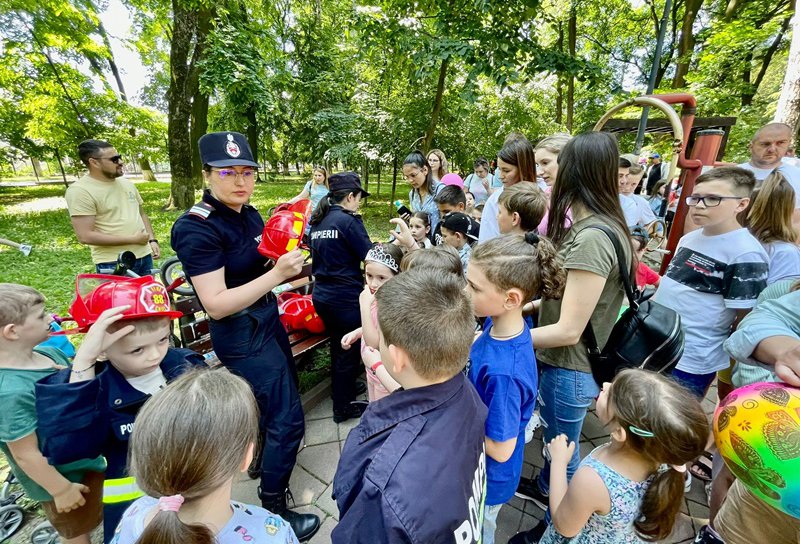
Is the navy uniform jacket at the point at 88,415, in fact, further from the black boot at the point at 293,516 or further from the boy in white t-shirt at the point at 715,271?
the boy in white t-shirt at the point at 715,271

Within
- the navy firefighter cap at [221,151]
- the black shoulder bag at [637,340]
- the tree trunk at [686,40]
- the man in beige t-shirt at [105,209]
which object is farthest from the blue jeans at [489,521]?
the tree trunk at [686,40]

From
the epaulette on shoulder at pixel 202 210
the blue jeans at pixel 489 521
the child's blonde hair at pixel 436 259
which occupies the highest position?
the epaulette on shoulder at pixel 202 210

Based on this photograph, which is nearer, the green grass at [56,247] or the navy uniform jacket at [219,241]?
the navy uniform jacket at [219,241]

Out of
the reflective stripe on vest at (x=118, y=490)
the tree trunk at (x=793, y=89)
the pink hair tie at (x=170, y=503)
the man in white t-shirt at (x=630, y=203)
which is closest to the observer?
the pink hair tie at (x=170, y=503)

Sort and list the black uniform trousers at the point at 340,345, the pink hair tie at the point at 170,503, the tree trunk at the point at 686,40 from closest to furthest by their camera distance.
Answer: the pink hair tie at the point at 170,503 < the black uniform trousers at the point at 340,345 < the tree trunk at the point at 686,40

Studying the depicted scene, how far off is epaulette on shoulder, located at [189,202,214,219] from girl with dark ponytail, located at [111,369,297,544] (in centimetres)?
101

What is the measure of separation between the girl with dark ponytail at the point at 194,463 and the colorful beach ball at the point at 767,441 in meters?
1.56

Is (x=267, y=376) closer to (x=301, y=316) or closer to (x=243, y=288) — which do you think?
(x=243, y=288)

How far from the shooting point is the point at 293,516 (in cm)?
219

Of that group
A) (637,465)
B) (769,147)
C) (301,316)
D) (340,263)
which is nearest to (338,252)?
(340,263)

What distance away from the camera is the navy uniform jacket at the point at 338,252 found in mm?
2846

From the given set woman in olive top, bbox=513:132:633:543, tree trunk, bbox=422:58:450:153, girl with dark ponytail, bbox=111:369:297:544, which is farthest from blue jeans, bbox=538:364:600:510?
tree trunk, bbox=422:58:450:153

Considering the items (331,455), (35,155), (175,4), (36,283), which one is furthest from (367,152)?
(35,155)

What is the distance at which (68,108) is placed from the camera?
14.4 meters
